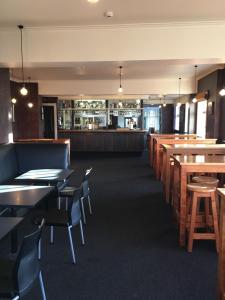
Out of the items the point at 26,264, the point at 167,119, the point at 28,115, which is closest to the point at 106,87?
the point at 28,115

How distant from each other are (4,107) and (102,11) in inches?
122

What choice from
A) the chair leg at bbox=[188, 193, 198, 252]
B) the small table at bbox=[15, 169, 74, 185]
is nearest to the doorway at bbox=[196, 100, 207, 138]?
the small table at bbox=[15, 169, 74, 185]

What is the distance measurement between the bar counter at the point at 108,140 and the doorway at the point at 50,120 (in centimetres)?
152

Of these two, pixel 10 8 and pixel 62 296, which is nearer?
pixel 62 296

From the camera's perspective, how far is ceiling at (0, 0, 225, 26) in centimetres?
404

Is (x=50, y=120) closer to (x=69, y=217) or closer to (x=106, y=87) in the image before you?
(x=106, y=87)

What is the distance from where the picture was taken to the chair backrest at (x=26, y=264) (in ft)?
5.48

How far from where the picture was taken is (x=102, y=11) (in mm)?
4352

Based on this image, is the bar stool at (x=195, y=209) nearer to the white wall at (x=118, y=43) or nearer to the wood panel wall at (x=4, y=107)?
the white wall at (x=118, y=43)

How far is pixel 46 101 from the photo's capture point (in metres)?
12.7

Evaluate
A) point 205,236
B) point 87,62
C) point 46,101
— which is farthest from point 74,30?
point 46,101

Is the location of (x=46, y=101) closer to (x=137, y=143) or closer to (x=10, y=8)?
(x=137, y=143)

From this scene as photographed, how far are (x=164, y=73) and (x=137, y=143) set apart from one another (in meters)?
3.09

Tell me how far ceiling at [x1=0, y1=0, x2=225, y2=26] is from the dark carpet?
3.17m
